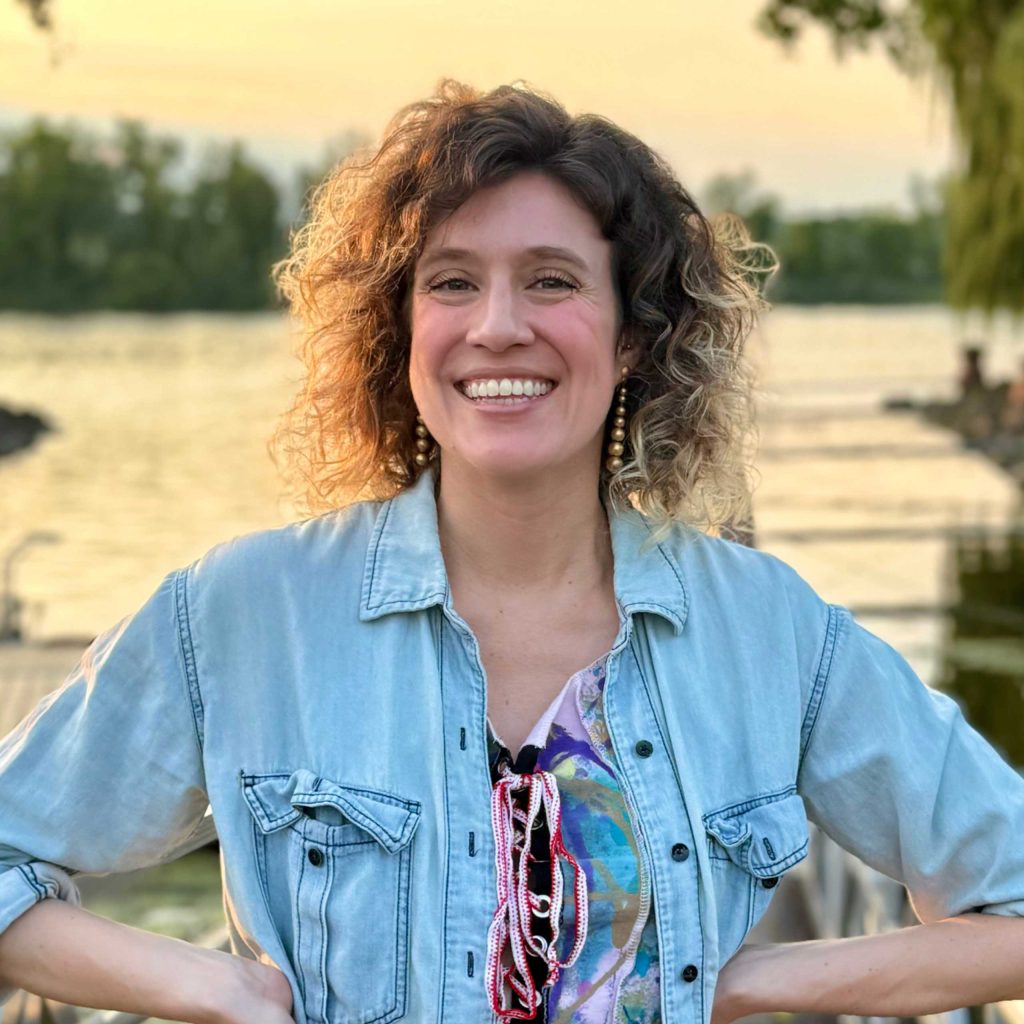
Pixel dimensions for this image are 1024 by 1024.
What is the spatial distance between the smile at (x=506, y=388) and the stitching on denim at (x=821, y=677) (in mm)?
398

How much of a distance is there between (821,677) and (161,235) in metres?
58.1

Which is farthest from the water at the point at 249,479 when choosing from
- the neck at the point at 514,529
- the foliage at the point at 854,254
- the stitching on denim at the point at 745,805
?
the foliage at the point at 854,254

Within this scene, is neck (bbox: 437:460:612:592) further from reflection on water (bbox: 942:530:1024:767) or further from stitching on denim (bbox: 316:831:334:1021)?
reflection on water (bbox: 942:530:1024:767)

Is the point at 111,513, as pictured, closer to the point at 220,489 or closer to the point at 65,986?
the point at 220,489

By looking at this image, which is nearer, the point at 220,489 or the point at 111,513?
the point at 111,513

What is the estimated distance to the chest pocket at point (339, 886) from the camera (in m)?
1.49

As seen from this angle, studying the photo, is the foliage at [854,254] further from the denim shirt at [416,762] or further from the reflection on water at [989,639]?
the denim shirt at [416,762]

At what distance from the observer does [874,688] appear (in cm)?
166

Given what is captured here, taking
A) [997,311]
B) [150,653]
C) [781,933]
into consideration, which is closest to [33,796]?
[150,653]

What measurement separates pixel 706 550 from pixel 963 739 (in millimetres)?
338

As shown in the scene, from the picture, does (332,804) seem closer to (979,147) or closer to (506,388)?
(506,388)

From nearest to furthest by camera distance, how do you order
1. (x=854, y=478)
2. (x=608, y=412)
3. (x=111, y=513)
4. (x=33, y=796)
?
(x=33, y=796)
(x=608, y=412)
(x=111, y=513)
(x=854, y=478)

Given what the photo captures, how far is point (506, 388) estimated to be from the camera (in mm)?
1580

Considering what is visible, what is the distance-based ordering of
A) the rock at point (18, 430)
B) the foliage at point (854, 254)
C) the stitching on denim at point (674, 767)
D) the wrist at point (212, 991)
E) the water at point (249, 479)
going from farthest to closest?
the foliage at point (854, 254), the rock at point (18, 430), the water at point (249, 479), the stitching on denim at point (674, 767), the wrist at point (212, 991)
